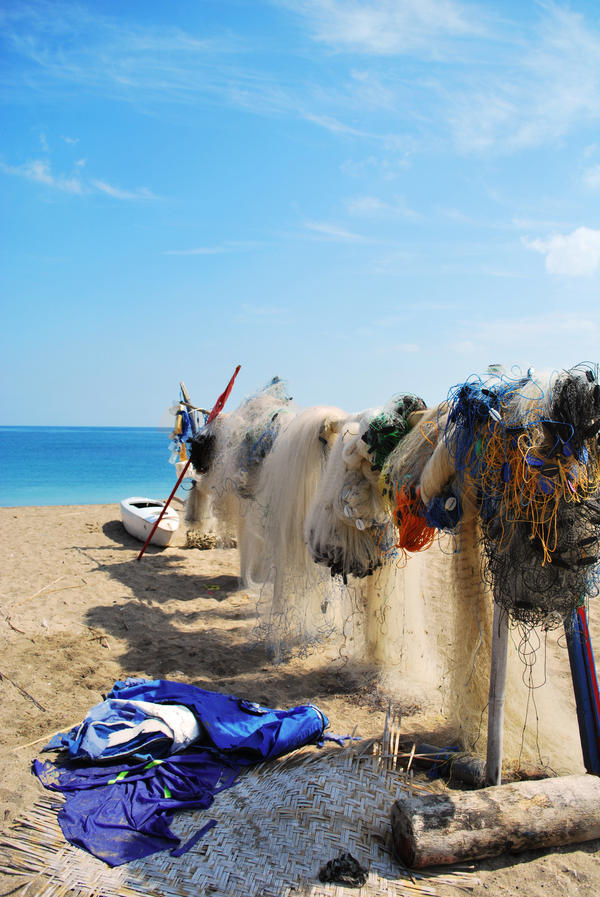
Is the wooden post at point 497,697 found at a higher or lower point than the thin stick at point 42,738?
higher

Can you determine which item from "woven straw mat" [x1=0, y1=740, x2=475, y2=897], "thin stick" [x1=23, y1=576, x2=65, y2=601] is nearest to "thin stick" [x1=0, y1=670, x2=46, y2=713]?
"woven straw mat" [x1=0, y1=740, x2=475, y2=897]

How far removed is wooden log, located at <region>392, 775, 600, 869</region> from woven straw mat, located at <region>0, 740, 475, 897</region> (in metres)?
0.15

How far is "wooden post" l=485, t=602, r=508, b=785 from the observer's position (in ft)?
10.9

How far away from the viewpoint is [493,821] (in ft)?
9.43

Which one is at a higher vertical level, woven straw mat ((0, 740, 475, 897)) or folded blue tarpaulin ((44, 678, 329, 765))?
folded blue tarpaulin ((44, 678, 329, 765))

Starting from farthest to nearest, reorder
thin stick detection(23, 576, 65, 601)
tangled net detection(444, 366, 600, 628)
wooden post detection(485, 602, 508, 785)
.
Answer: thin stick detection(23, 576, 65, 601) → wooden post detection(485, 602, 508, 785) → tangled net detection(444, 366, 600, 628)

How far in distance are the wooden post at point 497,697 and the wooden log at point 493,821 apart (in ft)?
0.93

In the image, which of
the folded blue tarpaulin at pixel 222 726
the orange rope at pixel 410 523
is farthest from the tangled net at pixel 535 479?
the folded blue tarpaulin at pixel 222 726

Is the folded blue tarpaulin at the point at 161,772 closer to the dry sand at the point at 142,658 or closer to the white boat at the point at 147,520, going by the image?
the dry sand at the point at 142,658

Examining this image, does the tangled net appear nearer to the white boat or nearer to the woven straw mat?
the woven straw mat

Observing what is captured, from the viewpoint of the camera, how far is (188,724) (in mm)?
3855

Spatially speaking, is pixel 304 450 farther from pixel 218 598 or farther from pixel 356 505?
pixel 218 598

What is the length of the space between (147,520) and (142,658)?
483 centimetres

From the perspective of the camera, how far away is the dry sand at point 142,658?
3.00 m
